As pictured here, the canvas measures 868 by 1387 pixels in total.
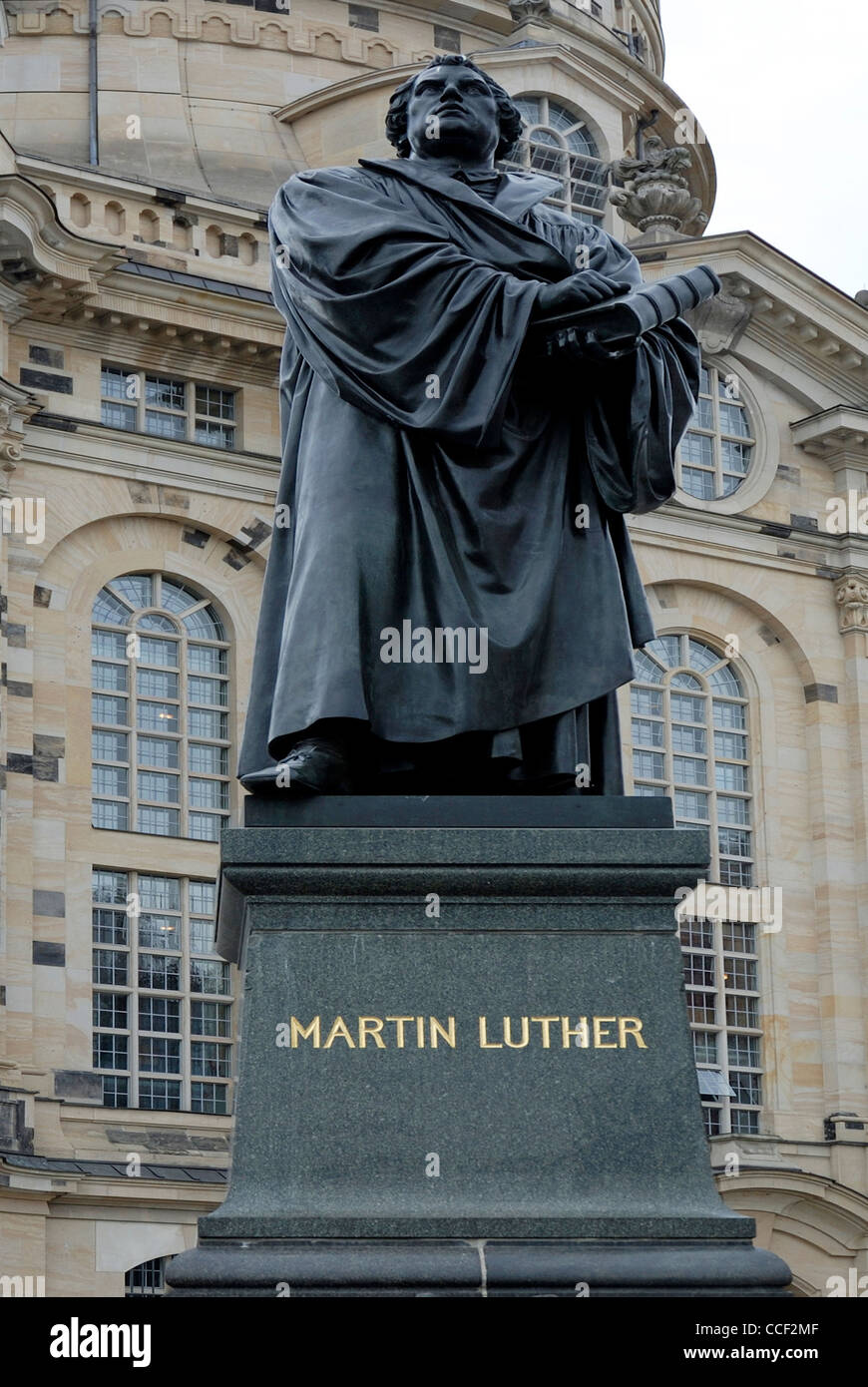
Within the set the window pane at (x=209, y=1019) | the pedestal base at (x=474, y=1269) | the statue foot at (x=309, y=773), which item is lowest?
the pedestal base at (x=474, y=1269)

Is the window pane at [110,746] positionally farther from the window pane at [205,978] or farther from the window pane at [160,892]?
the window pane at [205,978]

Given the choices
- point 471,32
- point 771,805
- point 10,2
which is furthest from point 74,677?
point 471,32

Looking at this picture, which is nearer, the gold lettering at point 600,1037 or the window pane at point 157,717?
the gold lettering at point 600,1037

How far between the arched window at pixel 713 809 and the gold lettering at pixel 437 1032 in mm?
22445

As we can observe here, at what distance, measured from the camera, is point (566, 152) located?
31.1 meters

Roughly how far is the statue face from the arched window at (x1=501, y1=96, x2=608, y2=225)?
25047mm

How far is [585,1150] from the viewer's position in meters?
4.76

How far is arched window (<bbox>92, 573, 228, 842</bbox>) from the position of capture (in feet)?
83.6

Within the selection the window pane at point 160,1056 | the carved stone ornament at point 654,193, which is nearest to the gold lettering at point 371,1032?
the window pane at point 160,1056

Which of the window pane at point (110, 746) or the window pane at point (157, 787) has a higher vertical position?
the window pane at point (110, 746)

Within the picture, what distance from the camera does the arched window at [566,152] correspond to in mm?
30797

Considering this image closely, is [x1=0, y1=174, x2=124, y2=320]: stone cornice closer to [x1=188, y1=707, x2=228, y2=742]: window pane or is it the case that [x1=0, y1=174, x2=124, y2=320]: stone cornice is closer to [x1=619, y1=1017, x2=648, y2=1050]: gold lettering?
[x1=188, y1=707, x2=228, y2=742]: window pane

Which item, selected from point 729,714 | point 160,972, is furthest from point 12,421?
point 729,714
